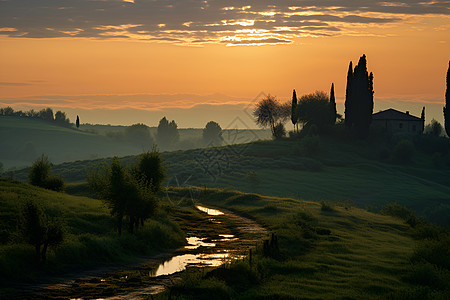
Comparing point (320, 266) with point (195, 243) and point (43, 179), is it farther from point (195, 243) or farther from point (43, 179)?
point (43, 179)

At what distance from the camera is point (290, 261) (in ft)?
109

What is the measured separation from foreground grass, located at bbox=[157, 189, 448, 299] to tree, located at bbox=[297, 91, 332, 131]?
87.4 metres

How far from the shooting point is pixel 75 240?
34062mm

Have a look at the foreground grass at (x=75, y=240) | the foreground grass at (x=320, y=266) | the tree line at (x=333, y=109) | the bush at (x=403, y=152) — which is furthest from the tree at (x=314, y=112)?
the foreground grass at (x=75, y=240)

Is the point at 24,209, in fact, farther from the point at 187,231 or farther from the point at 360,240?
the point at 360,240

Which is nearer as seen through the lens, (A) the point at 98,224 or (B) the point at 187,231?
(A) the point at 98,224

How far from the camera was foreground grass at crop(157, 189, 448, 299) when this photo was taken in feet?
84.5

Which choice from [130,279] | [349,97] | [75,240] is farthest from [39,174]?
[349,97]

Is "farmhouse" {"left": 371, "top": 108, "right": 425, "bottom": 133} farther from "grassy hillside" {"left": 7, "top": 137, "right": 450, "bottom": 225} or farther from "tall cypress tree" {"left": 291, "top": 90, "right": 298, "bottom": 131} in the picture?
"tall cypress tree" {"left": 291, "top": 90, "right": 298, "bottom": 131}

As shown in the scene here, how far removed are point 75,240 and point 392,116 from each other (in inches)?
5226

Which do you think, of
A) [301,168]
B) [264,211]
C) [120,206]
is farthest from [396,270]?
[301,168]

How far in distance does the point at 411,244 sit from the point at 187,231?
67.5ft

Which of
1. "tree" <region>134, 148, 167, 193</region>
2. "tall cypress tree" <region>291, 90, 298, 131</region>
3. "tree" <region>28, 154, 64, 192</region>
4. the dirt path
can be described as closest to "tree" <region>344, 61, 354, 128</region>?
"tall cypress tree" <region>291, 90, 298, 131</region>

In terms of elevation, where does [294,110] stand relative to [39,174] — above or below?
above
